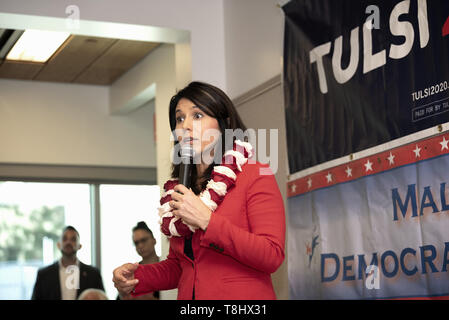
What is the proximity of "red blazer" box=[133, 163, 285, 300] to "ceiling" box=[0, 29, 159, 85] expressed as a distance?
4.12 meters

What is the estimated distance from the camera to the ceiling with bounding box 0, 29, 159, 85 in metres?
5.73

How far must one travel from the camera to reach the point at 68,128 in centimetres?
688

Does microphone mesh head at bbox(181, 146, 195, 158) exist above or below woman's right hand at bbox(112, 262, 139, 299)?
above

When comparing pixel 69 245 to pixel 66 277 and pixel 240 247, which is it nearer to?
pixel 66 277

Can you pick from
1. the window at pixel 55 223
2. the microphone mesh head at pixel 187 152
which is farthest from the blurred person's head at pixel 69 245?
the microphone mesh head at pixel 187 152

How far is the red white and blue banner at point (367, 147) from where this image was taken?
2510 mm

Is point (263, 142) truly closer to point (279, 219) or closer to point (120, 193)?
point (279, 219)

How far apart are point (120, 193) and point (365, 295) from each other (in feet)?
15.1

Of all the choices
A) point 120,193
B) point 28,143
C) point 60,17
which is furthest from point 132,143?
point 60,17

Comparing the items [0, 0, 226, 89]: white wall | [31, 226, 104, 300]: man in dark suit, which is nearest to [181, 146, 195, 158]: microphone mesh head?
[0, 0, 226, 89]: white wall

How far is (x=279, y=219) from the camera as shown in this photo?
1637mm

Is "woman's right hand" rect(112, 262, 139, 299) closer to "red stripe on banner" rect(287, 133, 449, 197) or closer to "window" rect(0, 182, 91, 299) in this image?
"red stripe on banner" rect(287, 133, 449, 197)

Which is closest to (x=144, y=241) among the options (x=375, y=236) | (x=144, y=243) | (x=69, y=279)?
(x=144, y=243)

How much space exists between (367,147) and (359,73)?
1.13ft
